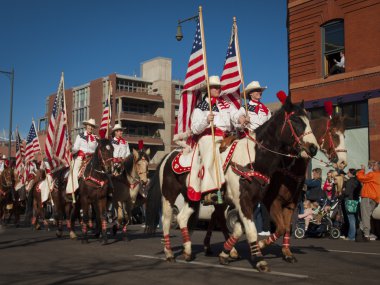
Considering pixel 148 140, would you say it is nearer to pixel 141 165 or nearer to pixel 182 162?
pixel 141 165

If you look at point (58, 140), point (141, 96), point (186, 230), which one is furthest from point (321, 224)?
point (141, 96)

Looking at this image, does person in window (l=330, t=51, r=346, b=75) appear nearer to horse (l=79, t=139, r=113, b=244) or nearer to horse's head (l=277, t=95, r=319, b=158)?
horse (l=79, t=139, r=113, b=244)

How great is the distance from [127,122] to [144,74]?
12.1 metres

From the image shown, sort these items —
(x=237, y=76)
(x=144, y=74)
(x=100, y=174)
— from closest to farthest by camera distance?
(x=237, y=76) < (x=100, y=174) < (x=144, y=74)

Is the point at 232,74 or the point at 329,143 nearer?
the point at 329,143

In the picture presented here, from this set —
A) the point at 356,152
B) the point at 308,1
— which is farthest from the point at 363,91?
the point at 308,1

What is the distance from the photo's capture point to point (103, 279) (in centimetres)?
765

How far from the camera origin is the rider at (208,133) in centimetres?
892

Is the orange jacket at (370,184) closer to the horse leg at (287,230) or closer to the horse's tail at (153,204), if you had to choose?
the horse leg at (287,230)

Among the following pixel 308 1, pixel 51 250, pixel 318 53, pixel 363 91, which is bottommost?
pixel 51 250

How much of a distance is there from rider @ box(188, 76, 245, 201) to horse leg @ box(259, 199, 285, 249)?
137 cm

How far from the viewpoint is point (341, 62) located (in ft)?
81.6

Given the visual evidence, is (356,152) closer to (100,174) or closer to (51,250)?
(100,174)

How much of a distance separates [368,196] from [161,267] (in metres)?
8.75
